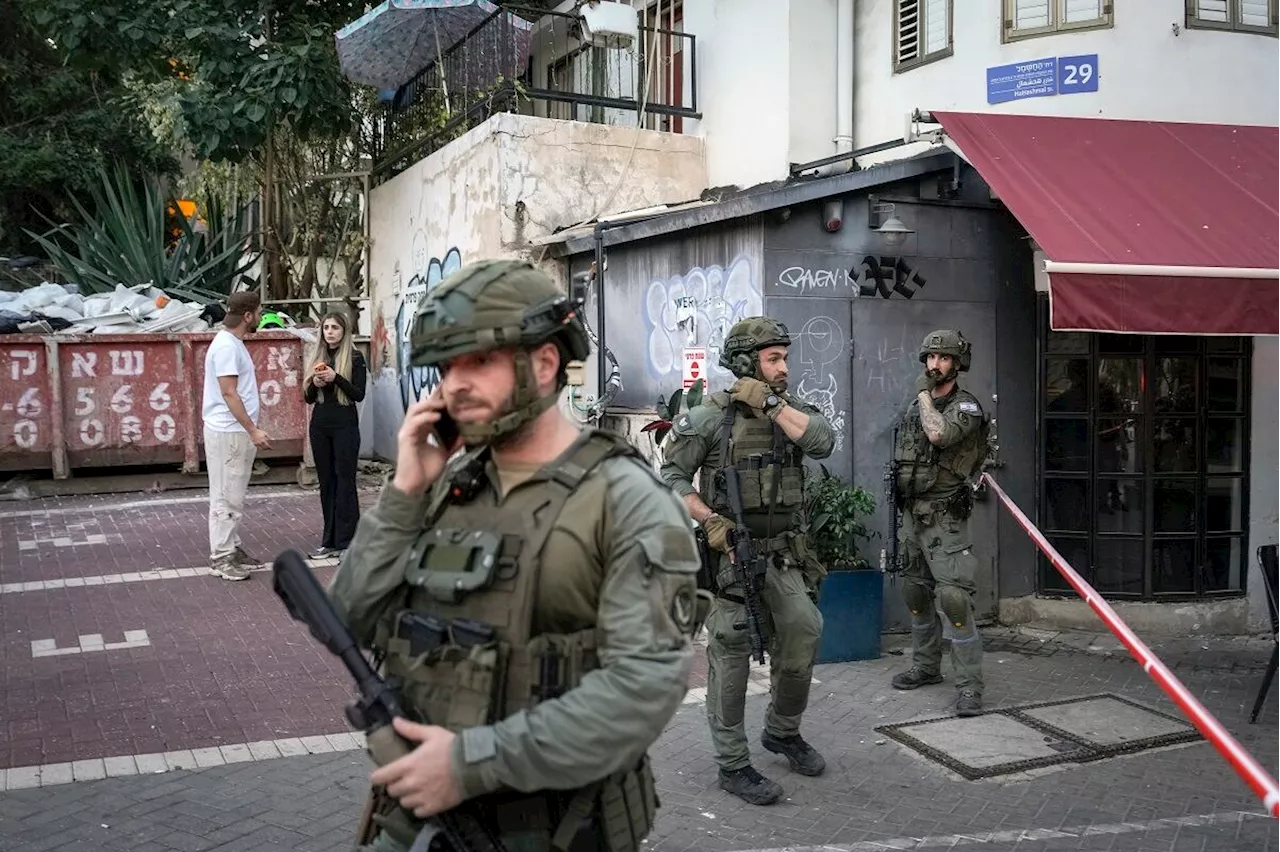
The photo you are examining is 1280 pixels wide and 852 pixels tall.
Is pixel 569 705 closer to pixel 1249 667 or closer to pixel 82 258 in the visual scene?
pixel 1249 667

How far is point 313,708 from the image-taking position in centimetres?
576

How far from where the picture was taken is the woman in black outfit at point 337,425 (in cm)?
888

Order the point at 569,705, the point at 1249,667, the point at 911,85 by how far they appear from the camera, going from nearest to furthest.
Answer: the point at 569,705
the point at 1249,667
the point at 911,85

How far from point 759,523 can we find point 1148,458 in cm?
394

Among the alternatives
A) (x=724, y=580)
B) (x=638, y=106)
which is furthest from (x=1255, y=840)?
(x=638, y=106)

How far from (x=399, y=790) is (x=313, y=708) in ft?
13.0

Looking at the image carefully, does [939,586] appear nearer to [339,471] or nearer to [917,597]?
[917,597]

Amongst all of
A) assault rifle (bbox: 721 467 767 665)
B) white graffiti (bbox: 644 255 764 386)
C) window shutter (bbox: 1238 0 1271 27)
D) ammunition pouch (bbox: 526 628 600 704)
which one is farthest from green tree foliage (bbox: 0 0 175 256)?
ammunition pouch (bbox: 526 628 600 704)

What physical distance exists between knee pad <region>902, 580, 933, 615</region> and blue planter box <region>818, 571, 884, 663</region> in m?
0.45

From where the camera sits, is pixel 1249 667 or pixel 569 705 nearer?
pixel 569 705

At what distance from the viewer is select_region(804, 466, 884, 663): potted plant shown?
677cm

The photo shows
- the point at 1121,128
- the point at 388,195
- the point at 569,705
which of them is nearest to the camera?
the point at 569,705

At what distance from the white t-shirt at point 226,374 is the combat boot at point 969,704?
202 inches

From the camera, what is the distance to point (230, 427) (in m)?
8.15
